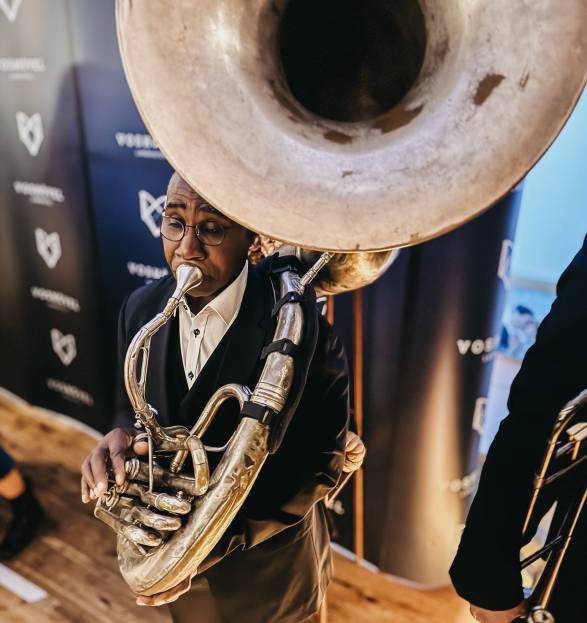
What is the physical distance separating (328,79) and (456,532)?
4.77 feet

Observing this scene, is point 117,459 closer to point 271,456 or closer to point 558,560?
point 271,456

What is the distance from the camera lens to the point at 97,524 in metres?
1.97

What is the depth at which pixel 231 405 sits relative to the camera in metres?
0.83

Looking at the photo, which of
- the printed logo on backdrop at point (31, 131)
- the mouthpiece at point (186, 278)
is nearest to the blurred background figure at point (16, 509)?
the printed logo on backdrop at point (31, 131)

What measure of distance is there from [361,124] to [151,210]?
1341mm

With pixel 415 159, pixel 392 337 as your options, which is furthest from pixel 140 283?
pixel 415 159

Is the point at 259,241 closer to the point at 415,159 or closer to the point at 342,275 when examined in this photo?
the point at 342,275

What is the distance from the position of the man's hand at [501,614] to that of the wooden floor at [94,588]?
2.98 ft

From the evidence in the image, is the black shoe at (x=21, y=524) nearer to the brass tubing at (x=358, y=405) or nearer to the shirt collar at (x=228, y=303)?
the brass tubing at (x=358, y=405)

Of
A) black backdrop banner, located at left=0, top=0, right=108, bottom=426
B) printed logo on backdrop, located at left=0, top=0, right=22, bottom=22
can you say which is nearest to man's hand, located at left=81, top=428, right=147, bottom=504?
black backdrop banner, located at left=0, top=0, right=108, bottom=426

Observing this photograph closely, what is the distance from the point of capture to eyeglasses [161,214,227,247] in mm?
761

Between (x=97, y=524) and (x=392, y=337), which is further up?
(x=392, y=337)

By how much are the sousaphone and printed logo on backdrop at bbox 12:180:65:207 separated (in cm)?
168

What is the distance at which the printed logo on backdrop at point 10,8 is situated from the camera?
1.87 metres
